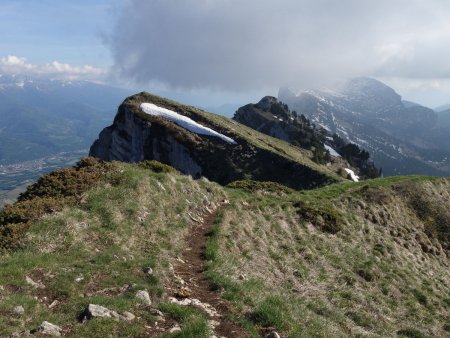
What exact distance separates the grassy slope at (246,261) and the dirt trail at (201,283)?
454 mm

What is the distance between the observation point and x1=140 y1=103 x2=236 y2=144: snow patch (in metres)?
86.5

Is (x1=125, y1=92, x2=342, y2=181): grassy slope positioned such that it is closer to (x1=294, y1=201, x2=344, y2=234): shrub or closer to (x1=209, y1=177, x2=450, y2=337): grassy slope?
(x1=209, y1=177, x2=450, y2=337): grassy slope

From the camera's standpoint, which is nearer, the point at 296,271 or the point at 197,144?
the point at 296,271

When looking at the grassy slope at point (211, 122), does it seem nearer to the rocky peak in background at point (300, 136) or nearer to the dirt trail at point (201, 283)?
the rocky peak in background at point (300, 136)

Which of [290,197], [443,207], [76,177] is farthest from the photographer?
[443,207]

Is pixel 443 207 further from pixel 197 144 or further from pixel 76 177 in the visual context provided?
pixel 197 144

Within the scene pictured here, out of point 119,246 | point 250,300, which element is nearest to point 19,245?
point 119,246

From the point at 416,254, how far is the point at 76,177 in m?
25.7

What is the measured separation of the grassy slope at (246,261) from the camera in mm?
12773

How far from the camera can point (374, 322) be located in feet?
58.1

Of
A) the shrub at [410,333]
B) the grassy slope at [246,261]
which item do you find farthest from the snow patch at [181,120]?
the shrub at [410,333]

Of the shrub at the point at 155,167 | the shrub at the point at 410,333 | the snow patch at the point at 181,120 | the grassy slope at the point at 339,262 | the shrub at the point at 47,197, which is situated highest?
the snow patch at the point at 181,120

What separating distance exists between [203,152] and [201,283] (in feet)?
217

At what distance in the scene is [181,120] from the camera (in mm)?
89438
